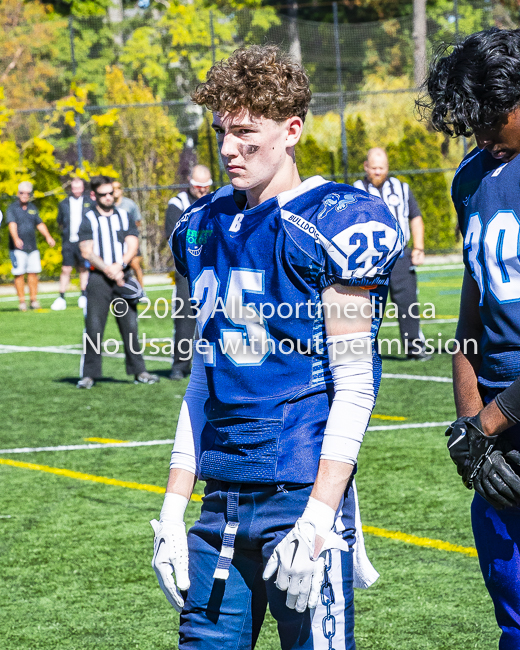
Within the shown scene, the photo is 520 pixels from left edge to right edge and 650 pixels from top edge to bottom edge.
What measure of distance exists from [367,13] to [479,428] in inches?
1471

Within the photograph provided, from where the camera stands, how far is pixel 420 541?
4.98 metres

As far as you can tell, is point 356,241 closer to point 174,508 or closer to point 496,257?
point 496,257

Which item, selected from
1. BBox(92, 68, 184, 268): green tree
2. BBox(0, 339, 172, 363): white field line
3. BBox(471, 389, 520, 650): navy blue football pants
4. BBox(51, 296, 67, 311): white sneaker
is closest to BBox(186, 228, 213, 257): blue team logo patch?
BBox(471, 389, 520, 650): navy blue football pants

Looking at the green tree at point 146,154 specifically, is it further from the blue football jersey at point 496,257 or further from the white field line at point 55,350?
the blue football jersey at point 496,257

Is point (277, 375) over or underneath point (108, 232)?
over

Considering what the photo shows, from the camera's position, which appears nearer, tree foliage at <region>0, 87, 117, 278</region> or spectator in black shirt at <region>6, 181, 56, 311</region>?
spectator in black shirt at <region>6, 181, 56, 311</region>

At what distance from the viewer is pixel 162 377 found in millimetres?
10570

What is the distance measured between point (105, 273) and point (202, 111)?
16092 millimetres

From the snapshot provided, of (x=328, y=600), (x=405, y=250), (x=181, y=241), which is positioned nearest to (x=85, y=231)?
(x=405, y=250)

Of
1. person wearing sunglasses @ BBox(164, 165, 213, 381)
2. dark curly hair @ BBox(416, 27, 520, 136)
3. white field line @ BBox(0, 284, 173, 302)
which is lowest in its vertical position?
white field line @ BBox(0, 284, 173, 302)

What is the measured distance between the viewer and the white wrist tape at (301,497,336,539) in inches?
86.4

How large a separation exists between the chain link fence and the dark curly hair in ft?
64.7

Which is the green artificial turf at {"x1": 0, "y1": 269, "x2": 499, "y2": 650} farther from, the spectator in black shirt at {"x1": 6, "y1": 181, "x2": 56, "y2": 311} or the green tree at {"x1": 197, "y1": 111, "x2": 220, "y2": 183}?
the green tree at {"x1": 197, "y1": 111, "x2": 220, "y2": 183}

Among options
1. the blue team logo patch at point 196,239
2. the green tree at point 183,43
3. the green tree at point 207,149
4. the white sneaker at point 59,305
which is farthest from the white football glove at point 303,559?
the green tree at point 183,43
